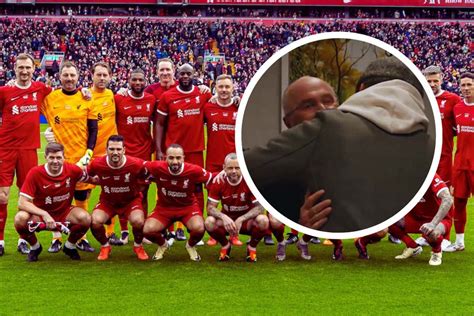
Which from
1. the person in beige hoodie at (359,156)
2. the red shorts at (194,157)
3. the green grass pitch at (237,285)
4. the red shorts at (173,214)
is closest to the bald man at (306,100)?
the person in beige hoodie at (359,156)

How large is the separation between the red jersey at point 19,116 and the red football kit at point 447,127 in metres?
3.78

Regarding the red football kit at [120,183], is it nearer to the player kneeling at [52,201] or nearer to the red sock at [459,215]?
the player kneeling at [52,201]

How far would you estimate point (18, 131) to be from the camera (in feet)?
22.4

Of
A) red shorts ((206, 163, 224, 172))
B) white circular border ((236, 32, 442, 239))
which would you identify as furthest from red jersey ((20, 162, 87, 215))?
white circular border ((236, 32, 442, 239))

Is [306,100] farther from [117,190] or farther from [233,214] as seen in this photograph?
[117,190]

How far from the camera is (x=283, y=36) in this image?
39.1 metres

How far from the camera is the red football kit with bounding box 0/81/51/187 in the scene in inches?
267

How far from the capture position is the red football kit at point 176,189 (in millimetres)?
6449

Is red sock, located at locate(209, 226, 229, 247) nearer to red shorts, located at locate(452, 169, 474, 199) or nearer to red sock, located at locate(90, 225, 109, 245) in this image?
red sock, located at locate(90, 225, 109, 245)

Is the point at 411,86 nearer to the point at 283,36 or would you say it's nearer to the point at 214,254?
the point at 214,254

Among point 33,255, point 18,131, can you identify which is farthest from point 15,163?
point 33,255

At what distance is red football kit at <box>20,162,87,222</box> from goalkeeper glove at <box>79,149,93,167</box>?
0.20 m

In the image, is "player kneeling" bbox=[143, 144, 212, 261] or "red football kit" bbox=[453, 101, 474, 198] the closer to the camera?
"player kneeling" bbox=[143, 144, 212, 261]

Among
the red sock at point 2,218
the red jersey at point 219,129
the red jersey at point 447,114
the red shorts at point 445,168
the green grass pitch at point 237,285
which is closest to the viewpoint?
the green grass pitch at point 237,285
